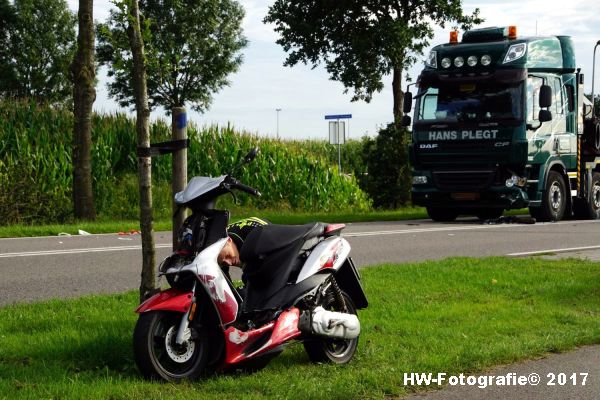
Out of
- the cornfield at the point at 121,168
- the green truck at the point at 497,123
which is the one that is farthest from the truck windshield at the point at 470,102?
the cornfield at the point at 121,168

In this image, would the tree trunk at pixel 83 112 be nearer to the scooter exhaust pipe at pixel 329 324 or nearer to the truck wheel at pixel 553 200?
the truck wheel at pixel 553 200

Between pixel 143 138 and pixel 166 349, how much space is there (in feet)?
5.75

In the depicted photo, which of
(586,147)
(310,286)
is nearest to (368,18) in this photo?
(586,147)

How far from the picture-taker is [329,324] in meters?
6.33

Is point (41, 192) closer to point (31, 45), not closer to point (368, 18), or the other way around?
point (368, 18)

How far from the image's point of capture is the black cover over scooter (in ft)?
20.3

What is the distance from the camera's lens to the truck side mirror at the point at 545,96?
18984mm

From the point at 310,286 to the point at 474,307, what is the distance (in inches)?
108

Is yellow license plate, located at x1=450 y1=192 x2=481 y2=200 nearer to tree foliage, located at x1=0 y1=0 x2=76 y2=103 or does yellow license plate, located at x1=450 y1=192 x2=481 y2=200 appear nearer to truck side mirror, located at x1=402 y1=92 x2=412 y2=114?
truck side mirror, located at x1=402 y1=92 x2=412 y2=114

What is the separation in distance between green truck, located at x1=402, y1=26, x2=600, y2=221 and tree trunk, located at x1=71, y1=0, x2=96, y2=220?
642cm

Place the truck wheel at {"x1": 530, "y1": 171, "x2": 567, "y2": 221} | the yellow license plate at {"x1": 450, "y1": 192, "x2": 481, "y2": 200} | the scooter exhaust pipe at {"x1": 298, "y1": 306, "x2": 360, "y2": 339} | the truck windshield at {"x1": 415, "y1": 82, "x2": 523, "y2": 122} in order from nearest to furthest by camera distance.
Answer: the scooter exhaust pipe at {"x1": 298, "y1": 306, "x2": 360, "y2": 339}, the truck windshield at {"x1": 415, "y1": 82, "x2": 523, "y2": 122}, the yellow license plate at {"x1": 450, "y1": 192, "x2": 481, "y2": 200}, the truck wheel at {"x1": 530, "y1": 171, "x2": 567, "y2": 221}

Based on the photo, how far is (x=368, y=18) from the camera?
27.7 metres

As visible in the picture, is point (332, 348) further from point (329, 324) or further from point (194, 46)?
point (194, 46)

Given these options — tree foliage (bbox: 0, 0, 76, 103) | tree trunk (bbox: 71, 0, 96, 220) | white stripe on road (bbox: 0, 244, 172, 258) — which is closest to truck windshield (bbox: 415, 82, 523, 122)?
tree trunk (bbox: 71, 0, 96, 220)
